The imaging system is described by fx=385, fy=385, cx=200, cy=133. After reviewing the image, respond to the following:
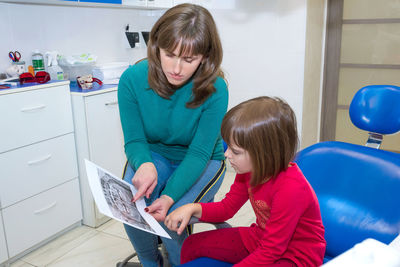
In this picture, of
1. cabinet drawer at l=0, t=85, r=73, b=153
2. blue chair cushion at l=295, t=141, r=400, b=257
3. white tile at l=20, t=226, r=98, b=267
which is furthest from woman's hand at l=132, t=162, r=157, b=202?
white tile at l=20, t=226, r=98, b=267

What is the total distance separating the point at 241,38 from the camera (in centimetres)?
300

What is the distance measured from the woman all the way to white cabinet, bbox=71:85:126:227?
80cm

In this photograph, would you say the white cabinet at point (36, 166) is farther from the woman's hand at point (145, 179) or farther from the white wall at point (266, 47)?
the white wall at point (266, 47)

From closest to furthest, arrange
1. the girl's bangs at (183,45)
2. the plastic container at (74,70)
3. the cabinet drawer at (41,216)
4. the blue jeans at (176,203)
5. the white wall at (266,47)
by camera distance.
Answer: the girl's bangs at (183,45)
the blue jeans at (176,203)
the cabinet drawer at (41,216)
the plastic container at (74,70)
the white wall at (266,47)

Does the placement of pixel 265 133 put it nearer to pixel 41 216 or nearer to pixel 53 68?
pixel 41 216

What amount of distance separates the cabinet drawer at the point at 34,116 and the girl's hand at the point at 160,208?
3.24ft

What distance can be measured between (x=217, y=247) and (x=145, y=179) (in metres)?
0.35

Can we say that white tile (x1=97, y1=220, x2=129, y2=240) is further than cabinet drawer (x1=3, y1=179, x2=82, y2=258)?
Yes

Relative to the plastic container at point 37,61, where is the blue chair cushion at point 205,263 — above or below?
below

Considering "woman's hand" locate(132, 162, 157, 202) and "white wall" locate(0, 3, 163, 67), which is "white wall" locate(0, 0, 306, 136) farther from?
"woman's hand" locate(132, 162, 157, 202)

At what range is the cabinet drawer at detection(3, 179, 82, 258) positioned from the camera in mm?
1923

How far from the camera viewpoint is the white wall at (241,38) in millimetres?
2508

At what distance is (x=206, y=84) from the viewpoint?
1.34 meters

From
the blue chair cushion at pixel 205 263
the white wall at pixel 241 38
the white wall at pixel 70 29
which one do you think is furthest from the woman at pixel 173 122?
the white wall at pixel 241 38
